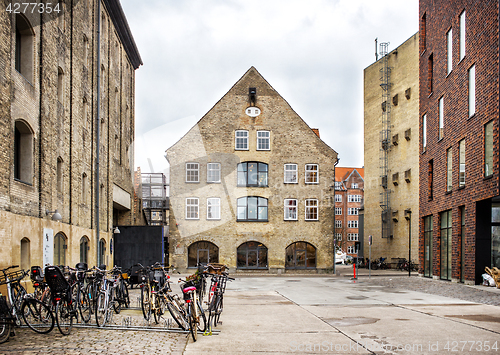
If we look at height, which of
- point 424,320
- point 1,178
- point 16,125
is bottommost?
point 424,320

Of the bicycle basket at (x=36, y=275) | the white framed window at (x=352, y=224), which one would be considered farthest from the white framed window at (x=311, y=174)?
the white framed window at (x=352, y=224)

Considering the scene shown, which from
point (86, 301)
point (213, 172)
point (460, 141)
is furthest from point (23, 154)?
point (213, 172)

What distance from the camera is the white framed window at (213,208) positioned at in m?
38.2

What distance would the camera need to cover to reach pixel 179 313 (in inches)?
365

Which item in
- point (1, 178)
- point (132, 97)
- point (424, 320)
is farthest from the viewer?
point (132, 97)

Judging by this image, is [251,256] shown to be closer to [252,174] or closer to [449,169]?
[252,174]

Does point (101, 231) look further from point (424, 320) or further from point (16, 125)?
point (424, 320)

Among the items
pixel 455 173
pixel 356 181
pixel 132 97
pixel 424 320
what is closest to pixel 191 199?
pixel 132 97

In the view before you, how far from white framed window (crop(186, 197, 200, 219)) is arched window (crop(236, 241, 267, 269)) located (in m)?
4.10

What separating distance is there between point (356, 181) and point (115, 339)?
273 ft

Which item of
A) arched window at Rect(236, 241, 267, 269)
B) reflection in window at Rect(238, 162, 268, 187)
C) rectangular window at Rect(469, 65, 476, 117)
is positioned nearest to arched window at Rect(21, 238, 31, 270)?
rectangular window at Rect(469, 65, 476, 117)

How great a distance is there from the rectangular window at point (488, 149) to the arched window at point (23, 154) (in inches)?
627

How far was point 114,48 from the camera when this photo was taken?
102 ft

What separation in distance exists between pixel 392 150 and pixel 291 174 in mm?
12441
